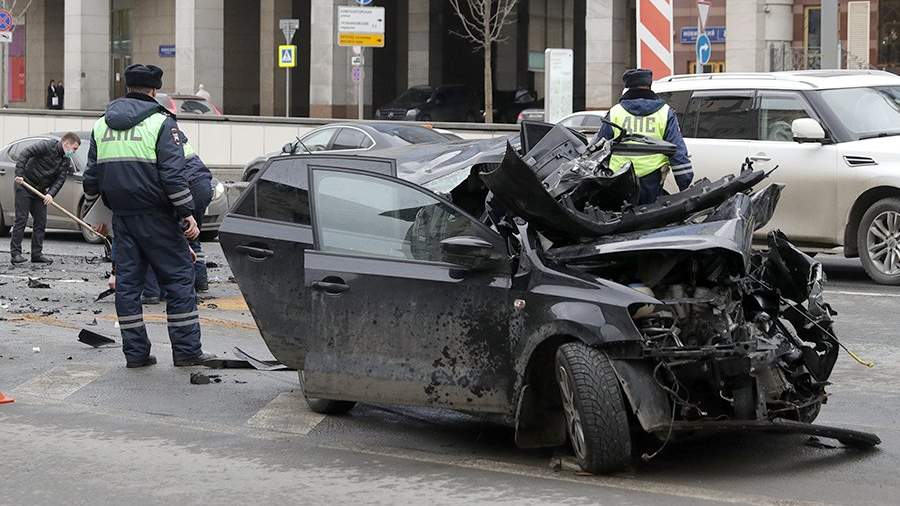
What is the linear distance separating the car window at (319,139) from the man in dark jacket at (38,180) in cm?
740

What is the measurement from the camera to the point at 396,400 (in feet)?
24.5

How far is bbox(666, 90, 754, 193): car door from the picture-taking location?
1438 centimetres

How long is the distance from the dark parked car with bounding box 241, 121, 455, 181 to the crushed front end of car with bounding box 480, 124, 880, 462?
50.2 ft

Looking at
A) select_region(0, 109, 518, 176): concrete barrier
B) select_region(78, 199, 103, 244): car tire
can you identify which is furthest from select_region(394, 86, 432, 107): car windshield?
select_region(78, 199, 103, 244): car tire

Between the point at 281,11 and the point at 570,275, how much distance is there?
49384 millimetres

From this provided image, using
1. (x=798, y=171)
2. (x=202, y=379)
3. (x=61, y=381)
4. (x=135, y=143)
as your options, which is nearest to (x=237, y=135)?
(x=798, y=171)

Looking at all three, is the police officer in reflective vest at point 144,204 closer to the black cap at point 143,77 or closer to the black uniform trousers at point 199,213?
the black cap at point 143,77

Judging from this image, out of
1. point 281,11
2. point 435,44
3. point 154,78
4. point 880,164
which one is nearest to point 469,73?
point 435,44

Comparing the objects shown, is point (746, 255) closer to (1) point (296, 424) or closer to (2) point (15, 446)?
(1) point (296, 424)

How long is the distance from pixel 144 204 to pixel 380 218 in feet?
7.62

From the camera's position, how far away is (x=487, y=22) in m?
44.9

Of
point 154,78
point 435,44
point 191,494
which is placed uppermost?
point 435,44

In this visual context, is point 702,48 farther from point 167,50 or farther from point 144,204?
point 167,50

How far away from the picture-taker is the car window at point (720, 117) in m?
14.4
